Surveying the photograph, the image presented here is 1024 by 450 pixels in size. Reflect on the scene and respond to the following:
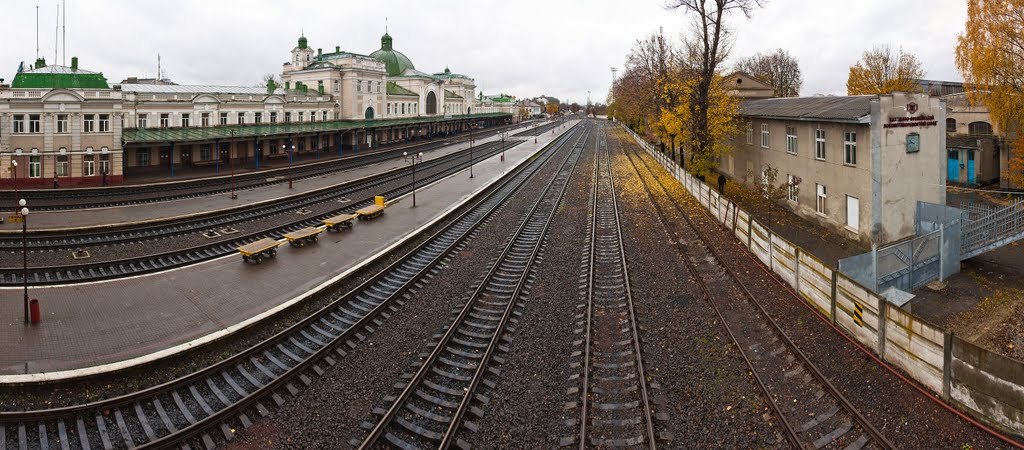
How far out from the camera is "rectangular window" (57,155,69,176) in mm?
36812

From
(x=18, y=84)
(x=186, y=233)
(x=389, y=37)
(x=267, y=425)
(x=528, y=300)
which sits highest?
(x=389, y=37)

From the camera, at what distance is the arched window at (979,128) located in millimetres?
39469

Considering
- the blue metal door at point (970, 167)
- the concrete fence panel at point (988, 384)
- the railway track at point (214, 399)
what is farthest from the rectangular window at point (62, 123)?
the blue metal door at point (970, 167)

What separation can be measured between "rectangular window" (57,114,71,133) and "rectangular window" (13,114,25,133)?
68.9 inches

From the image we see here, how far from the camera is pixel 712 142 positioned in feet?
116

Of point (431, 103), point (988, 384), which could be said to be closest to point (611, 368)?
point (988, 384)

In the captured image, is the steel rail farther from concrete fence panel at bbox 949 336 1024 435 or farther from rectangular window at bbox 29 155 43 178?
rectangular window at bbox 29 155 43 178

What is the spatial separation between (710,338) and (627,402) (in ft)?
12.0

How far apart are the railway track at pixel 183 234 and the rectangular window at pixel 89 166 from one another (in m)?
16.5

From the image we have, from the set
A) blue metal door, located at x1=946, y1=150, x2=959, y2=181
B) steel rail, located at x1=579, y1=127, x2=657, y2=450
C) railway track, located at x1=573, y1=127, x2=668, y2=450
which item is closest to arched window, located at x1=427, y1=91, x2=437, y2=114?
steel rail, located at x1=579, y1=127, x2=657, y2=450

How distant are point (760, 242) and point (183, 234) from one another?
2280 cm

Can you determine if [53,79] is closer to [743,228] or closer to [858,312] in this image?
[743,228]

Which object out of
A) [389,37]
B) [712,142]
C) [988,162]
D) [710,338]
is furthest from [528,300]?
[389,37]

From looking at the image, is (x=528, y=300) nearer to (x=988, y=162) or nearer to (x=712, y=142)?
(x=712, y=142)
